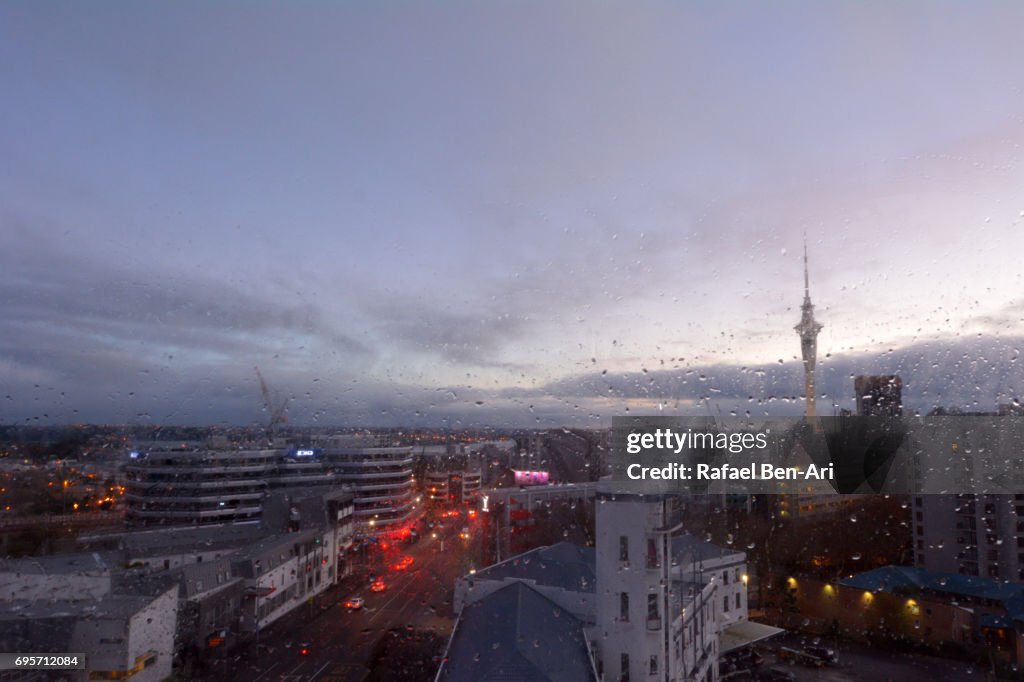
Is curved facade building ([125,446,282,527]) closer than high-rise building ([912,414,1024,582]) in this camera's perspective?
No

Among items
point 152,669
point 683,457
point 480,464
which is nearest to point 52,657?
point 152,669

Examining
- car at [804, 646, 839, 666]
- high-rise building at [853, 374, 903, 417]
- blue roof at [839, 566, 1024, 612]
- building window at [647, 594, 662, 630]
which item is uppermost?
high-rise building at [853, 374, 903, 417]

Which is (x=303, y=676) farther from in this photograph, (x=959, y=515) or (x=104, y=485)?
(x=959, y=515)

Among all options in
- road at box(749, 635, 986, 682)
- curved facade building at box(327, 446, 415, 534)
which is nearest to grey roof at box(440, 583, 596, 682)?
road at box(749, 635, 986, 682)

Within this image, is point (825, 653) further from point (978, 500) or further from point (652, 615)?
point (652, 615)

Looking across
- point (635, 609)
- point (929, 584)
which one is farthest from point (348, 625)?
point (929, 584)

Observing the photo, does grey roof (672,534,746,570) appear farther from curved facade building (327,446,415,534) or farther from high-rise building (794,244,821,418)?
curved facade building (327,446,415,534)
